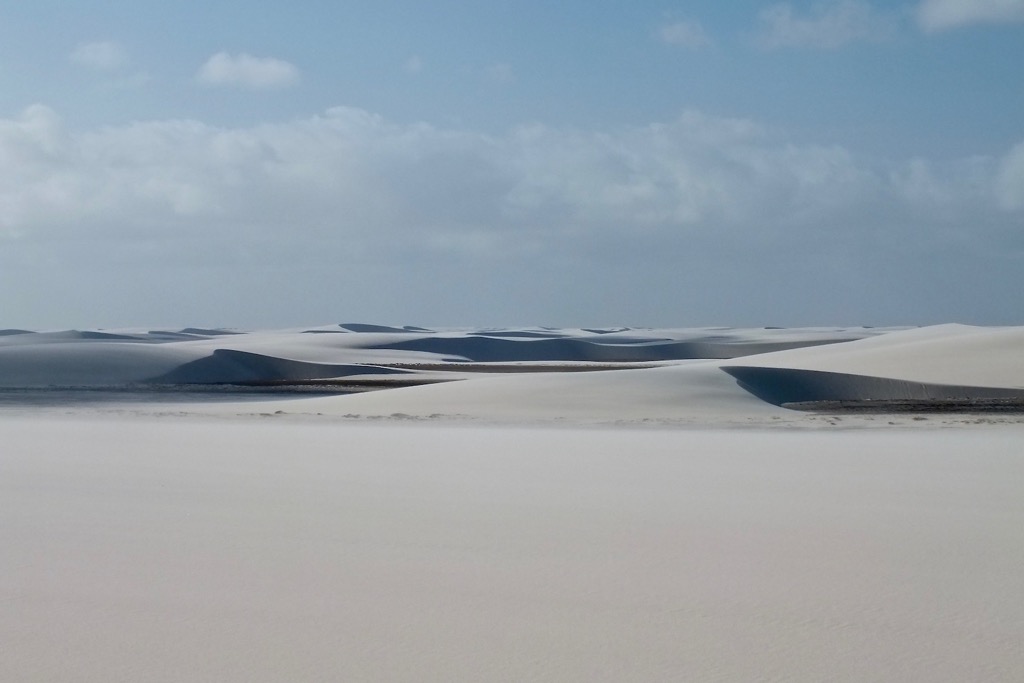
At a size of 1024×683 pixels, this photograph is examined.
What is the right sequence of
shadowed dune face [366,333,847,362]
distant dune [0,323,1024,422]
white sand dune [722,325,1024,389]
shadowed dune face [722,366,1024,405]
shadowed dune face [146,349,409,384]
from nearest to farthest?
distant dune [0,323,1024,422] < shadowed dune face [722,366,1024,405] < white sand dune [722,325,1024,389] < shadowed dune face [146,349,409,384] < shadowed dune face [366,333,847,362]

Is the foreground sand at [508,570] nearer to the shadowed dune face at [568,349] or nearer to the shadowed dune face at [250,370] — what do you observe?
the shadowed dune face at [250,370]

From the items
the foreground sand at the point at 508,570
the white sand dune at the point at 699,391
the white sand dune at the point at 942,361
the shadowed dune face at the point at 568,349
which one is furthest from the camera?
the shadowed dune face at the point at 568,349

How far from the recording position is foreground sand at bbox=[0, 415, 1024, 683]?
338 centimetres

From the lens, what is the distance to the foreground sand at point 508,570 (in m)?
3.38

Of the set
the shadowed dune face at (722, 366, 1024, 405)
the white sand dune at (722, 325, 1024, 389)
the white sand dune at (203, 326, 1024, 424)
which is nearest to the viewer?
the white sand dune at (203, 326, 1024, 424)

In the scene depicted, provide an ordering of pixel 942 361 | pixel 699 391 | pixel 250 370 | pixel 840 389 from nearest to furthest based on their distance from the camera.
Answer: pixel 699 391, pixel 840 389, pixel 942 361, pixel 250 370

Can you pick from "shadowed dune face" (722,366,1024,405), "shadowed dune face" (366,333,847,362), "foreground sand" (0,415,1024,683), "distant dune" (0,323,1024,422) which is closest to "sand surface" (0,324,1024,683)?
"foreground sand" (0,415,1024,683)

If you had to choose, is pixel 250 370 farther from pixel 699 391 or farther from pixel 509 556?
pixel 509 556

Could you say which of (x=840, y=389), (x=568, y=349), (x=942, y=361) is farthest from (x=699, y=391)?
(x=568, y=349)

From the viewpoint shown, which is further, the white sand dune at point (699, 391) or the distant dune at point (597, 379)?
the distant dune at point (597, 379)

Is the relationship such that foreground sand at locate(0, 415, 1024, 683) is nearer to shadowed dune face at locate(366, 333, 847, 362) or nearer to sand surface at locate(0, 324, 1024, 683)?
sand surface at locate(0, 324, 1024, 683)

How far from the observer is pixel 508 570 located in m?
4.54

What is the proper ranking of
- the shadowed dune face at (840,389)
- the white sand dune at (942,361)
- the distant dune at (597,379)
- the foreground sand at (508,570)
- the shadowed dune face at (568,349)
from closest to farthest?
the foreground sand at (508,570), the distant dune at (597,379), the shadowed dune face at (840,389), the white sand dune at (942,361), the shadowed dune face at (568,349)

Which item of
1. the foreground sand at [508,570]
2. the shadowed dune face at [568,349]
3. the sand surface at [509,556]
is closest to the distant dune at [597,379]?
the sand surface at [509,556]
